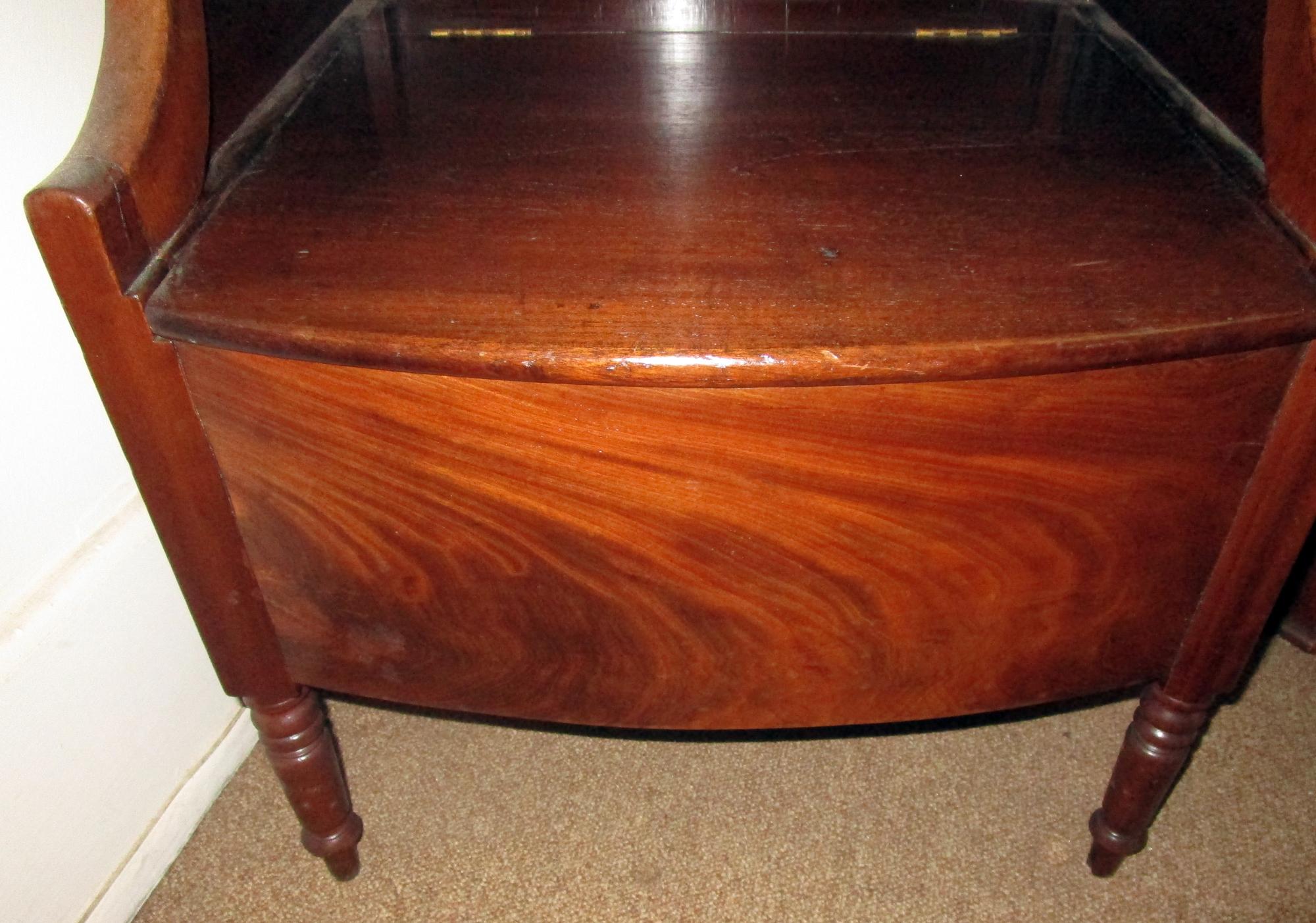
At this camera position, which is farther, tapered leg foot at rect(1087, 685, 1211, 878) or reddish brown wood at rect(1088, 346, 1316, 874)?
tapered leg foot at rect(1087, 685, 1211, 878)

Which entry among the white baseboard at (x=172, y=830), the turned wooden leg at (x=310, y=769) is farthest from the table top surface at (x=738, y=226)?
the white baseboard at (x=172, y=830)

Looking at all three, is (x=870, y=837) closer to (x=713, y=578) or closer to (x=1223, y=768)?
(x=1223, y=768)

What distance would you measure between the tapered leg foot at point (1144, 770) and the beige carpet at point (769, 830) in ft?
0.25

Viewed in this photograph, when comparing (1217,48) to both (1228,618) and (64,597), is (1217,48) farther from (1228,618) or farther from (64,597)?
(64,597)

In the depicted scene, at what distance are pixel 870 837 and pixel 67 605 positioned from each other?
679mm

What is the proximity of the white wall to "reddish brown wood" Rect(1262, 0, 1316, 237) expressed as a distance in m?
0.73

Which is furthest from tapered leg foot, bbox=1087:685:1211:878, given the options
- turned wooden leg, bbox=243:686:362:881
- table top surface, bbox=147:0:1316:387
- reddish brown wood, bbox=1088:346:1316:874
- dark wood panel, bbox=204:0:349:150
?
dark wood panel, bbox=204:0:349:150

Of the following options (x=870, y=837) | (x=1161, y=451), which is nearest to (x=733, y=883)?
(x=870, y=837)

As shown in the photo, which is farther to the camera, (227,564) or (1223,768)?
(1223,768)

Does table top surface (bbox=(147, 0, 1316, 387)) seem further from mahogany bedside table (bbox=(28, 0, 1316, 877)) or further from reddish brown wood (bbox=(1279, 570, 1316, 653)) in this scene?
reddish brown wood (bbox=(1279, 570, 1316, 653))

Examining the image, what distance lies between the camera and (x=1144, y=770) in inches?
29.2

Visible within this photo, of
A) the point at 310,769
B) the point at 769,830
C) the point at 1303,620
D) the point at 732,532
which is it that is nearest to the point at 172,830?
the point at 310,769

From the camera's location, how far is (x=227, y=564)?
2.00ft

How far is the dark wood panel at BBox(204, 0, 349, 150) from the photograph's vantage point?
629mm
